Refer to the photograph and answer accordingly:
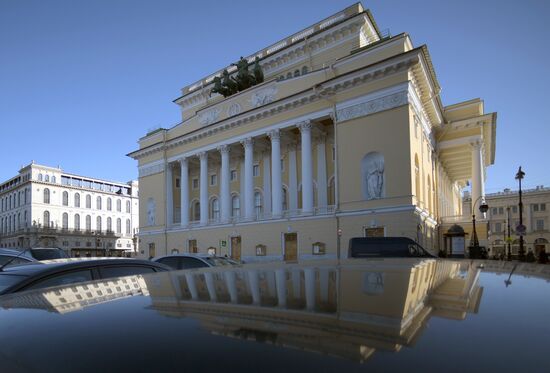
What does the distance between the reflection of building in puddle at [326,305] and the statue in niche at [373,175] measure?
910 inches

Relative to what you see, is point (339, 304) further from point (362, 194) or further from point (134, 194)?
point (134, 194)

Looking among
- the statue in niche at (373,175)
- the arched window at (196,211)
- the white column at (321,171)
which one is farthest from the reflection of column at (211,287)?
the arched window at (196,211)

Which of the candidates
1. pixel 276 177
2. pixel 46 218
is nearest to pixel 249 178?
pixel 276 177

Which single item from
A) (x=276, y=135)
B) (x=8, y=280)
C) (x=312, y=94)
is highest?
(x=312, y=94)

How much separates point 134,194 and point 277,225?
67.0m

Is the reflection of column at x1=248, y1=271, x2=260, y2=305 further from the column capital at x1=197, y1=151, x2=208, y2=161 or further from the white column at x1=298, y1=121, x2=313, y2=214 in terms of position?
the column capital at x1=197, y1=151, x2=208, y2=161

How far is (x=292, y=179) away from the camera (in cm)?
3309

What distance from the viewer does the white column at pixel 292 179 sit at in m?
32.5

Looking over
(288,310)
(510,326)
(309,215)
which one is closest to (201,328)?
(288,310)

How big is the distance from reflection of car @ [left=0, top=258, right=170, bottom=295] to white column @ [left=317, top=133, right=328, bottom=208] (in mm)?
25186

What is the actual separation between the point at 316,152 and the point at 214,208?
12.5 meters

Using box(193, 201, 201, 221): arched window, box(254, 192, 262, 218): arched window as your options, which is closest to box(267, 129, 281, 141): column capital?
box(254, 192, 262, 218): arched window

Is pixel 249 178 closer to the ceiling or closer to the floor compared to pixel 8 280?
closer to the ceiling

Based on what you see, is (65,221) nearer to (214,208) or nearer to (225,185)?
(214,208)
